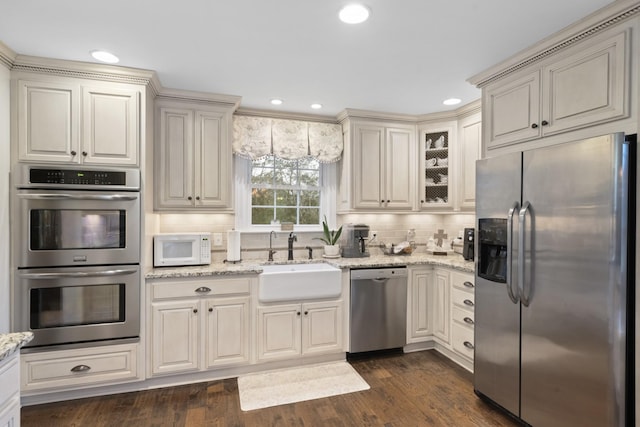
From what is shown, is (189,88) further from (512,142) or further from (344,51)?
(512,142)

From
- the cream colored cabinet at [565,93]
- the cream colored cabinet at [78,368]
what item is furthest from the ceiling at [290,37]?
the cream colored cabinet at [78,368]

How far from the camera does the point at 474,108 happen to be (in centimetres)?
335

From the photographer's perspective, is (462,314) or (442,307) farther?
(442,307)

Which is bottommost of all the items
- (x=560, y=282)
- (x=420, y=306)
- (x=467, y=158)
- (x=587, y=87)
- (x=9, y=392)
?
(x=420, y=306)

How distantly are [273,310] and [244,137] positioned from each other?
1714mm

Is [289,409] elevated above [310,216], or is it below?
below

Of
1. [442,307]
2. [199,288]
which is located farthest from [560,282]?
[199,288]

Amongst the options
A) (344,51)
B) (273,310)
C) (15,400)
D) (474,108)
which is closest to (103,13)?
(344,51)

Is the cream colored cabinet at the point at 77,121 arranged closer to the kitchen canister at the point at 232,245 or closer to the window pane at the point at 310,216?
the kitchen canister at the point at 232,245

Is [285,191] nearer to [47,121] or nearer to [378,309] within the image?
[378,309]

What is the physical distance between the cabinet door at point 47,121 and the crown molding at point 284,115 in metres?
1.42

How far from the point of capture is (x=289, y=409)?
2395mm

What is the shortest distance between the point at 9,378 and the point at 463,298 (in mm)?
3001

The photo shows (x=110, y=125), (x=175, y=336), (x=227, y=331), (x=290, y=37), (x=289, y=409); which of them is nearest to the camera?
(x=290, y=37)
